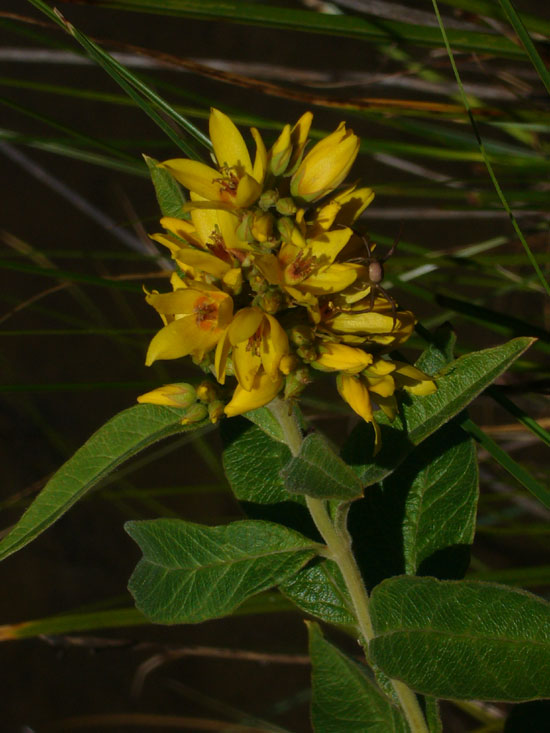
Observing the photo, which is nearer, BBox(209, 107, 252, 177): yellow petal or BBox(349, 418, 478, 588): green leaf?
BBox(209, 107, 252, 177): yellow petal

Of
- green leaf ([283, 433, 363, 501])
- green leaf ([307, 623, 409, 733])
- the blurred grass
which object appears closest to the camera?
green leaf ([283, 433, 363, 501])

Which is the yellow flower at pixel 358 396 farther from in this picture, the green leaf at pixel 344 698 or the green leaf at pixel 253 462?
the green leaf at pixel 344 698

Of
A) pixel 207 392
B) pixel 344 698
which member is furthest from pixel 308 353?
pixel 344 698

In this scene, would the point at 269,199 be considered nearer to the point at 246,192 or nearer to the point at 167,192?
the point at 246,192

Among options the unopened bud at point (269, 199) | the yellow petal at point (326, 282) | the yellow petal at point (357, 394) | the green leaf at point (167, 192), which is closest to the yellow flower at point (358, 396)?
the yellow petal at point (357, 394)

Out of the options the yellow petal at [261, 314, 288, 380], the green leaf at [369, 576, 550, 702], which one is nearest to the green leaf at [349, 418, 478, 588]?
the green leaf at [369, 576, 550, 702]

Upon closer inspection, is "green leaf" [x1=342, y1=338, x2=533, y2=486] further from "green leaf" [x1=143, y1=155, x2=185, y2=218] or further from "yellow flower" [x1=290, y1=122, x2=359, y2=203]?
"green leaf" [x1=143, y1=155, x2=185, y2=218]

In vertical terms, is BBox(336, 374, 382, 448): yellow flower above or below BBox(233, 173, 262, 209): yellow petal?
below

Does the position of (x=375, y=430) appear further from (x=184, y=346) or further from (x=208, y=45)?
(x=208, y=45)
